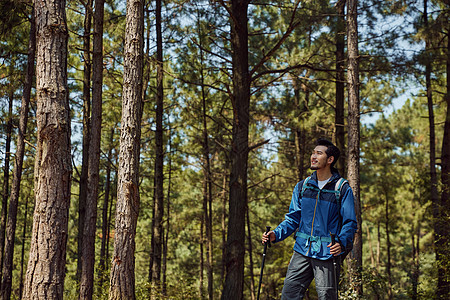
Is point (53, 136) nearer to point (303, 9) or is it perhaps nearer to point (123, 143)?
point (123, 143)

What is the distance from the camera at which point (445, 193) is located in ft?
38.5

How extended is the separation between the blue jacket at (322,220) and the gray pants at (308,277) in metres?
0.07

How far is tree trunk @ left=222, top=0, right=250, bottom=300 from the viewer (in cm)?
746

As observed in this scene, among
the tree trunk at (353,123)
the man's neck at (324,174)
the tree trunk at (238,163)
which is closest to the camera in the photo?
the man's neck at (324,174)


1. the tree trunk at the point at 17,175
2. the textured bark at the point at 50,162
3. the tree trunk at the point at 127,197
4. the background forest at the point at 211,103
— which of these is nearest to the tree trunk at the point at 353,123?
the background forest at the point at 211,103

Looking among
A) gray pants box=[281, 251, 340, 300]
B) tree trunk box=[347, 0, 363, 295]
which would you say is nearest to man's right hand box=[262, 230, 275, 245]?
gray pants box=[281, 251, 340, 300]

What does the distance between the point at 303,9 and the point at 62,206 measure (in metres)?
6.68

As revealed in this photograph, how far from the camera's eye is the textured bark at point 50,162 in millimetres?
4184

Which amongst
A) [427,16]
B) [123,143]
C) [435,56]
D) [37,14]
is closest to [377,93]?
[427,16]

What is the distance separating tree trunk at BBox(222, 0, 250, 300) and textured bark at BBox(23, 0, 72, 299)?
11.9 feet

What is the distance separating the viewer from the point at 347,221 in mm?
3963

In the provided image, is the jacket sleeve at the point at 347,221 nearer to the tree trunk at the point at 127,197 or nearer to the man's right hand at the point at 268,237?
the man's right hand at the point at 268,237

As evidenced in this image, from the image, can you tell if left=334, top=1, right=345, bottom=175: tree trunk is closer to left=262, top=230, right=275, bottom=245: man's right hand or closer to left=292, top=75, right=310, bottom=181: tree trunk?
left=292, top=75, right=310, bottom=181: tree trunk

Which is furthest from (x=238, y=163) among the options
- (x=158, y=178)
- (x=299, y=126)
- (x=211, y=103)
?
(x=211, y=103)
